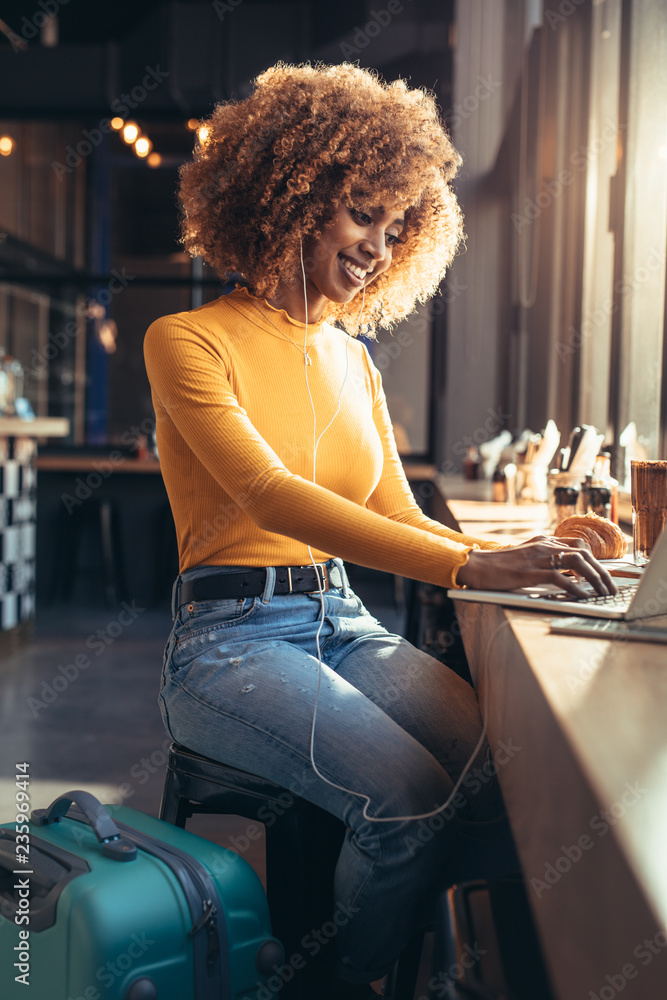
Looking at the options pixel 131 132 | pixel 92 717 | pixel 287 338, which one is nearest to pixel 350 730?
pixel 287 338

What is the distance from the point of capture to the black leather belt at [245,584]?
1324 millimetres

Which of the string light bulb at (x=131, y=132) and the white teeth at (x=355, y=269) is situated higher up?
the string light bulb at (x=131, y=132)

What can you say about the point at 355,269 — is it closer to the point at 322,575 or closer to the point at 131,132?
the point at 322,575

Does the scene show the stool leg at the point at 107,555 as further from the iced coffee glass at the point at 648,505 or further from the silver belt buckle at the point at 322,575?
the iced coffee glass at the point at 648,505

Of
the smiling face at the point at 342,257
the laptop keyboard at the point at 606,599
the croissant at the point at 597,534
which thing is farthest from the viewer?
the smiling face at the point at 342,257

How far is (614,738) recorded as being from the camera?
0.62 m

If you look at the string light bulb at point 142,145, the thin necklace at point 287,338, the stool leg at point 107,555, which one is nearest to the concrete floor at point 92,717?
the stool leg at point 107,555

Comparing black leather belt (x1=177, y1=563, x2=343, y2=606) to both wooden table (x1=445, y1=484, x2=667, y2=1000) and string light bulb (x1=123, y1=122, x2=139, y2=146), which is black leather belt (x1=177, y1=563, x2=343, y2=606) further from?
string light bulb (x1=123, y1=122, x2=139, y2=146)

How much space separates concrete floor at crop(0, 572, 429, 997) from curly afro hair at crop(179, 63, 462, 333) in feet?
4.57

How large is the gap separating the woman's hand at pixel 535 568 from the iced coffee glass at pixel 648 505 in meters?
0.28

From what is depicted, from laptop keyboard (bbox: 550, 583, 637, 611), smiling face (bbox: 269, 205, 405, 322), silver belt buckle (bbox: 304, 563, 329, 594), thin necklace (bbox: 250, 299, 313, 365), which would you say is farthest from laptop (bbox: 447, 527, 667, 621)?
smiling face (bbox: 269, 205, 405, 322)

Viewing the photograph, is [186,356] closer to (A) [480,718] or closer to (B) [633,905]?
(A) [480,718]

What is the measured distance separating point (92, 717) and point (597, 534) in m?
2.37

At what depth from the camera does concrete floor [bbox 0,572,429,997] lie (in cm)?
248
